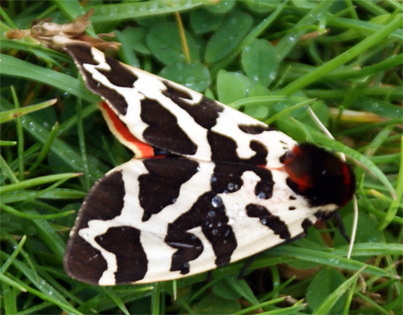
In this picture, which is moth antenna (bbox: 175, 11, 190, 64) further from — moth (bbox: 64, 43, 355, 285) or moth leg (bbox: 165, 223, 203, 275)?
moth leg (bbox: 165, 223, 203, 275)

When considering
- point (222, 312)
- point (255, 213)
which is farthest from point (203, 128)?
point (222, 312)

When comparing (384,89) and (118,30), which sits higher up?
(118,30)

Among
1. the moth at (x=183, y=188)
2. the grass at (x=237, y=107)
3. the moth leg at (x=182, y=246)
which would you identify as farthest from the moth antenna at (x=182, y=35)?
the moth leg at (x=182, y=246)

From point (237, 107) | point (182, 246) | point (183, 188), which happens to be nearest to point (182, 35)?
point (237, 107)

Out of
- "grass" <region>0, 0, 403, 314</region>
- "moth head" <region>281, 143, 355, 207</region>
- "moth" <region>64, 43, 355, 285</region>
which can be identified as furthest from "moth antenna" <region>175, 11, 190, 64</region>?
"moth head" <region>281, 143, 355, 207</region>

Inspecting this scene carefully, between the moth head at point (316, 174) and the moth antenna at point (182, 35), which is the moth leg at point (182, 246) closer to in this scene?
the moth head at point (316, 174)

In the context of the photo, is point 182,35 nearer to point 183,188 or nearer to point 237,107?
point 237,107

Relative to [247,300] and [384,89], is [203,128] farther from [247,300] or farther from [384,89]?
[384,89]
